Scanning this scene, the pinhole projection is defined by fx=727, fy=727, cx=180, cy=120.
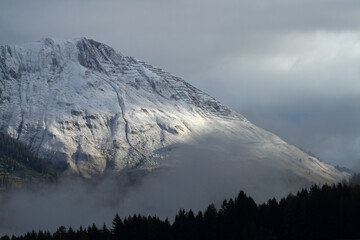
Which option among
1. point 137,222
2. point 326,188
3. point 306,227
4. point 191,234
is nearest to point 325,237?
point 306,227

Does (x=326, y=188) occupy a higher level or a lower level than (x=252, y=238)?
higher

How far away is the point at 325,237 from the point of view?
182m

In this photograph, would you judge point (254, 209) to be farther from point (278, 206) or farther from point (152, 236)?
point (152, 236)

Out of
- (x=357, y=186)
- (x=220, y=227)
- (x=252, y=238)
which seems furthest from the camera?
(x=357, y=186)

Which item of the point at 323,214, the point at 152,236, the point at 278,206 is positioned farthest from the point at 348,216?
the point at 152,236

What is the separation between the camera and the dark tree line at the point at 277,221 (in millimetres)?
182250

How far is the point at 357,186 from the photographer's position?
655 feet

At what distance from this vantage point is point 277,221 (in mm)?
186125

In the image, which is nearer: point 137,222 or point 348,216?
point 348,216

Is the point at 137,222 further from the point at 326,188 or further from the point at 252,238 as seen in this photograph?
the point at 326,188

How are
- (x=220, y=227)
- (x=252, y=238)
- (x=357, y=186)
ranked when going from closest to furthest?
(x=252, y=238)
(x=220, y=227)
(x=357, y=186)

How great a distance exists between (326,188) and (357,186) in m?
10.1

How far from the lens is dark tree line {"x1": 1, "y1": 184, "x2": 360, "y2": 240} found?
7175 inches

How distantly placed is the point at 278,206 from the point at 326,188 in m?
15.3
